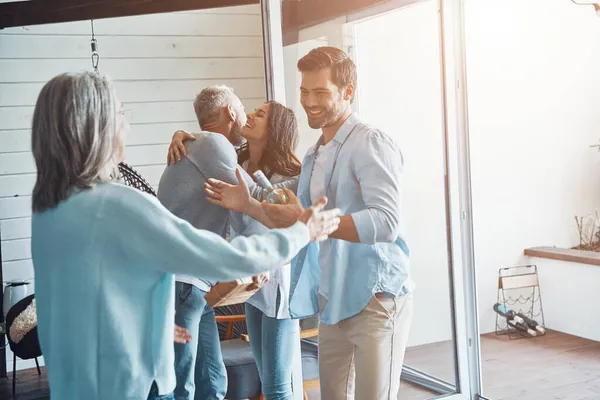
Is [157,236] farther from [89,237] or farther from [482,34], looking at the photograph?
[482,34]

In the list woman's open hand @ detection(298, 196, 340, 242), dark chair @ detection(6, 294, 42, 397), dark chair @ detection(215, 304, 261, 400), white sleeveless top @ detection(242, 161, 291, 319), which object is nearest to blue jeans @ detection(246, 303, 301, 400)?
white sleeveless top @ detection(242, 161, 291, 319)

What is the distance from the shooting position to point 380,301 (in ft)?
6.66

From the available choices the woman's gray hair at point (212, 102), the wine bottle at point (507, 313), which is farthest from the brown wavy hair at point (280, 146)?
the wine bottle at point (507, 313)

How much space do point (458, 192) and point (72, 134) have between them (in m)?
2.69

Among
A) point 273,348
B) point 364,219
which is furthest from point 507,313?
point 364,219

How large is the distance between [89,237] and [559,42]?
188 inches

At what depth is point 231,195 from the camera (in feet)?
6.66

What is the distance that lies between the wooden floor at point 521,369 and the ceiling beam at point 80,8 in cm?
221

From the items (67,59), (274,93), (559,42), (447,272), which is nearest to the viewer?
(274,93)

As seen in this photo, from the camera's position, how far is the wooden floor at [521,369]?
3.94m

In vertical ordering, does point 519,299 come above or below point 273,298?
below

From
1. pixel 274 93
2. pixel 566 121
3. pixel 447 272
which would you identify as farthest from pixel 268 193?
pixel 566 121

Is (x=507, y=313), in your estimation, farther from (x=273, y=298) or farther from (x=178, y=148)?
(x=178, y=148)

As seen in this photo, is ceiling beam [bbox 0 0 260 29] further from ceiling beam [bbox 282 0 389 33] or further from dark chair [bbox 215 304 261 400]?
dark chair [bbox 215 304 261 400]
